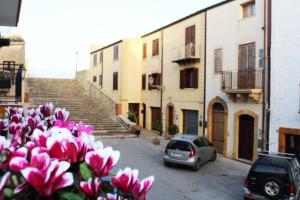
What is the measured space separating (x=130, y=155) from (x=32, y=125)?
16373 mm

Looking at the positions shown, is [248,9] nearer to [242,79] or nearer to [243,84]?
[242,79]

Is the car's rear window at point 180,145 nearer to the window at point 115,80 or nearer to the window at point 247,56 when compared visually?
the window at point 247,56

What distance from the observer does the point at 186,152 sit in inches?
627

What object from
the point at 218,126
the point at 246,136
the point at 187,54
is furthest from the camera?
the point at 187,54

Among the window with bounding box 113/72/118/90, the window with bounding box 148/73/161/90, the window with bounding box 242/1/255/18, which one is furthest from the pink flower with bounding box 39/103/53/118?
the window with bounding box 113/72/118/90

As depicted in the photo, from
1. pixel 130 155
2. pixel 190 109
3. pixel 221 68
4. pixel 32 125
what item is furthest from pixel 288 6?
pixel 32 125

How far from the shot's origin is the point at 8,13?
723 centimetres

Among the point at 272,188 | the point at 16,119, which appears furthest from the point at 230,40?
the point at 16,119

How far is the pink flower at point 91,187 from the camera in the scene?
5.51ft

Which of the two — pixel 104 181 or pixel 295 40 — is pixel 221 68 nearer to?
pixel 295 40

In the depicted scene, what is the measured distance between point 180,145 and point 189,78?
8.60m

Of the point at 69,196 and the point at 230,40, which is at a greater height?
the point at 230,40

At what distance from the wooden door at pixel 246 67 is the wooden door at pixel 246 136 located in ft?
6.13

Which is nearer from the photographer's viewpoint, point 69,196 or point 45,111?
point 69,196
